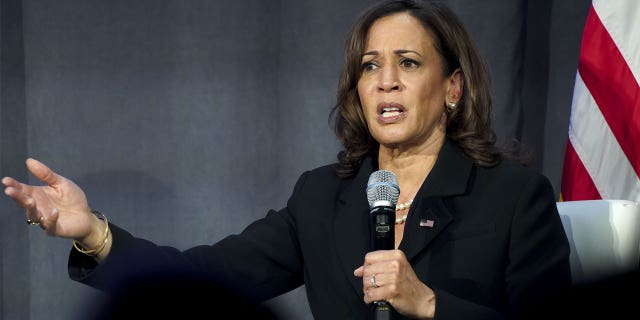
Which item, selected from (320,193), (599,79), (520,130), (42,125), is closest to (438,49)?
(320,193)

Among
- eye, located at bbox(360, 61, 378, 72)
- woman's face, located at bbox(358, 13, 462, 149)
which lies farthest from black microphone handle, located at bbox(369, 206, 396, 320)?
eye, located at bbox(360, 61, 378, 72)

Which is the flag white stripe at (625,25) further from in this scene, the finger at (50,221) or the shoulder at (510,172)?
the finger at (50,221)

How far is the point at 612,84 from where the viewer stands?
248 centimetres

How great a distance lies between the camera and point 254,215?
3.05 m

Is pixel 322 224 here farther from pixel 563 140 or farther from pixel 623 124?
pixel 563 140

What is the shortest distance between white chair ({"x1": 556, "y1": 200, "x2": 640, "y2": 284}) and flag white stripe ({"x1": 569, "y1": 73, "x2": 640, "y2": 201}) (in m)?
0.55

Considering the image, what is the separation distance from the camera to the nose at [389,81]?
1847 millimetres

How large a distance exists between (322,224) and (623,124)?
1031 mm

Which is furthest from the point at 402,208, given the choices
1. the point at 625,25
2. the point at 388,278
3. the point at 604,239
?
the point at 625,25

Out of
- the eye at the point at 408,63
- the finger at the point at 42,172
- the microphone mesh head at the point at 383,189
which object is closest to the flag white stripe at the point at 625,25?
the eye at the point at 408,63

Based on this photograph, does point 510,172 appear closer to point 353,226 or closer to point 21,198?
point 353,226

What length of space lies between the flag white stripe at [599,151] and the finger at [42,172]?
61.6 inches

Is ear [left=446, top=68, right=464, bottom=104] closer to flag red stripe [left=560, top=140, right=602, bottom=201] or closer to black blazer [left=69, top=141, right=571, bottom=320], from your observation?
black blazer [left=69, top=141, right=571, bottom=320]

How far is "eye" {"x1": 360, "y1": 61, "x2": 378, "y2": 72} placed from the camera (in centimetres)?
194
